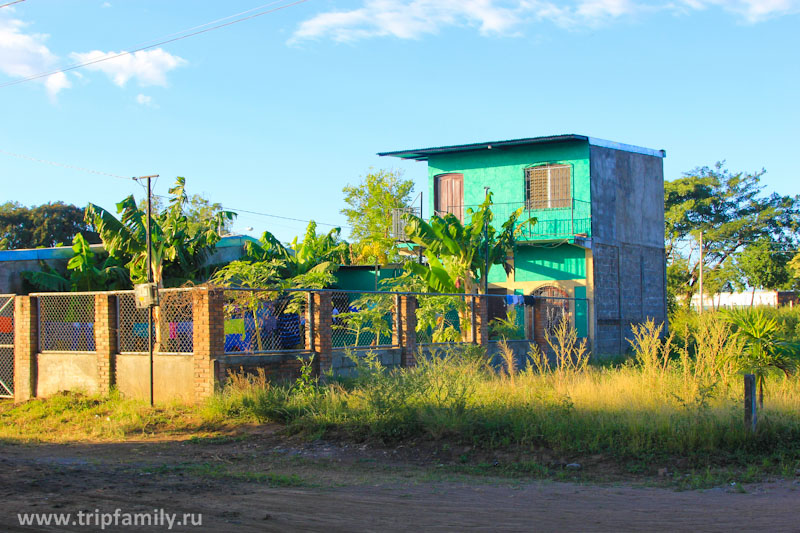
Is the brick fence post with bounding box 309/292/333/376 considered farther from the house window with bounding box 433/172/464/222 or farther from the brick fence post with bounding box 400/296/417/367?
the house window with bounding box 433/172/464/222

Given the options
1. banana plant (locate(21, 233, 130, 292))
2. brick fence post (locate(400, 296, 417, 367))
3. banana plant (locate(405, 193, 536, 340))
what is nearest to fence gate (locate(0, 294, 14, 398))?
banana plant (locate(21, 233, 130, 292))

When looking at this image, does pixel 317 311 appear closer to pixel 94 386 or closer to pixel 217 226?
pixel 94 386

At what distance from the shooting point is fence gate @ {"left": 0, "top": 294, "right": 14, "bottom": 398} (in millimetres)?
16594

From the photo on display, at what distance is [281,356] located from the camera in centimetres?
1370

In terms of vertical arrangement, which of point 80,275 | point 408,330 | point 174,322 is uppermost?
point 80,275

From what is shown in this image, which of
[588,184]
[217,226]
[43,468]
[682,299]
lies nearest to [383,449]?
[43,468]

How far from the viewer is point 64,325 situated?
16.1m

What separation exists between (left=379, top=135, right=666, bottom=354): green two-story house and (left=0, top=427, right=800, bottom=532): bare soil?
17007 millimetres

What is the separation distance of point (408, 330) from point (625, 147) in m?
15.4

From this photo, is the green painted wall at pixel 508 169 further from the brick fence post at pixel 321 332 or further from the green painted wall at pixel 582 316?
the brick fence post at pixel 321 332

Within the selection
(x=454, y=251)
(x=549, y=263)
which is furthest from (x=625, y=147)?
(x=454, y=251)

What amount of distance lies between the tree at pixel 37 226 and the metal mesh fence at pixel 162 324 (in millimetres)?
37024

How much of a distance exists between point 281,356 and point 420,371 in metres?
3.05

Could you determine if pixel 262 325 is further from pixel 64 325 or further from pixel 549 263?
pixel 549 263
